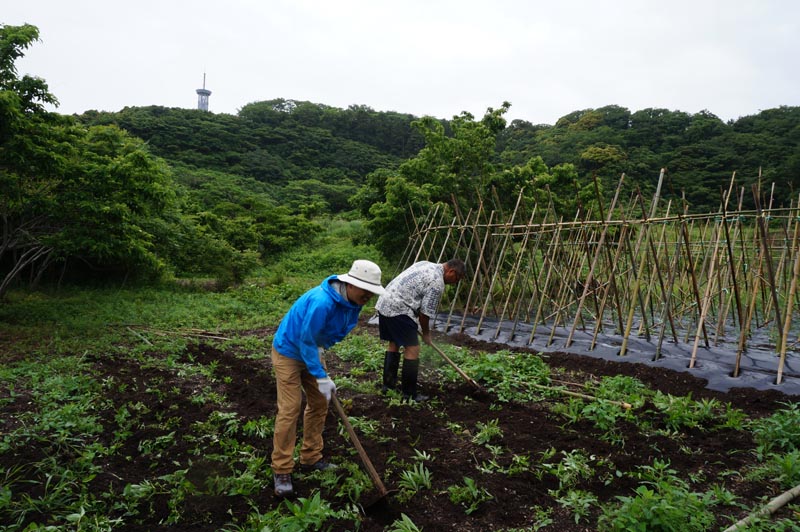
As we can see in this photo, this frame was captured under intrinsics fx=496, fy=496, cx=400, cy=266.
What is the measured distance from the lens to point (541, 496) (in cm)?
323

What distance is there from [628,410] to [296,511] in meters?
3.13

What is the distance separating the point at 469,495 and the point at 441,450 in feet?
2.58

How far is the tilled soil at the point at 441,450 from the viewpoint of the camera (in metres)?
3.05

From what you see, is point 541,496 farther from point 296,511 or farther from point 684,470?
point 296,511

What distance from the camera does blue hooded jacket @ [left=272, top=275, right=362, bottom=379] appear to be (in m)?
3.26

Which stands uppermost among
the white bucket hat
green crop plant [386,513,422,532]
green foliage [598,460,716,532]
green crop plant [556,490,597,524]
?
the white bucket hat

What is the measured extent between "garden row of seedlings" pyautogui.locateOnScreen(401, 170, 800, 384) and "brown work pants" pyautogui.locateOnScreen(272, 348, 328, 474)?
15.5 feet

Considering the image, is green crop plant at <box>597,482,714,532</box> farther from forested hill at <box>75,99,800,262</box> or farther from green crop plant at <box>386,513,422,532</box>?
forested hill at <box>75,99,800,262</box>

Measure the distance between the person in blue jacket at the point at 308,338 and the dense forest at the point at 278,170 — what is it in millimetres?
5245

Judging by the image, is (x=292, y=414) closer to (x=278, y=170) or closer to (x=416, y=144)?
(x=278, y=170)

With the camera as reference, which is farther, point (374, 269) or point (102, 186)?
point (102, 186)

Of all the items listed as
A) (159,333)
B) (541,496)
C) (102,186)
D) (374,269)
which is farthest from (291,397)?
(102,186)


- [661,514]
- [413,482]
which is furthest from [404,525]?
[661,514]

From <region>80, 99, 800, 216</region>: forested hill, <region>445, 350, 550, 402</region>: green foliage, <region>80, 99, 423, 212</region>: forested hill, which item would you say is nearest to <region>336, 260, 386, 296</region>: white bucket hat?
<region>445, 350, 550, 402</region>: green foliage
